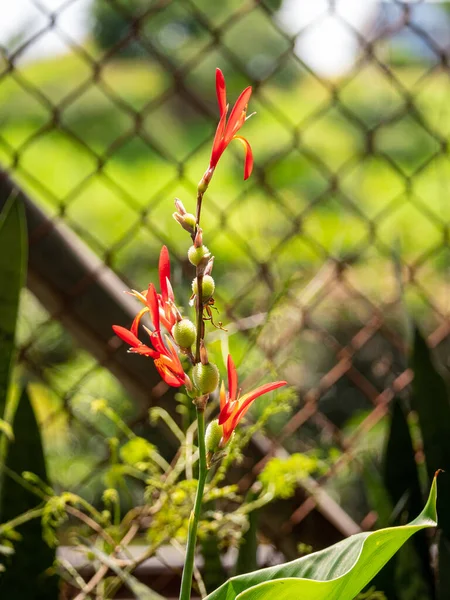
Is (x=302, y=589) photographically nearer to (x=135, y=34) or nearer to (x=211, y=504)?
(x=211, y=504)

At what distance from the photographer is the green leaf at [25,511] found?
2.32ft

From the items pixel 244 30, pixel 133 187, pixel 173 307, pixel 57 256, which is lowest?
pixel 173 307

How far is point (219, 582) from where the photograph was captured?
749 millimetres

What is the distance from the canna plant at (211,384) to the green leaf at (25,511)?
0.32 m

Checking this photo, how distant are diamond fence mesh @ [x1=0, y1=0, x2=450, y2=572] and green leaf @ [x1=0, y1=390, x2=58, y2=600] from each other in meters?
0.07

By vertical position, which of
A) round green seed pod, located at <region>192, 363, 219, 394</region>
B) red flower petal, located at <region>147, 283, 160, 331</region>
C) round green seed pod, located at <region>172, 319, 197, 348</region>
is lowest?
round green seed pod, located at <region>192, 363, 219, 394</region>

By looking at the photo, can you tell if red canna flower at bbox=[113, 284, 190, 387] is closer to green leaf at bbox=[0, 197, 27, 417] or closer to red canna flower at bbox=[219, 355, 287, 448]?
red canna flower at bbox=[219, 355, 287, 448]

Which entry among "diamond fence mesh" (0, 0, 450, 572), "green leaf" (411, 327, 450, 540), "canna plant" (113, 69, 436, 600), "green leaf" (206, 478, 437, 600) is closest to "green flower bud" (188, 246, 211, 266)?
"canna plant" (113, 69, 436, 600)

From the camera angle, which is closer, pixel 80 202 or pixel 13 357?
pixel 13 357

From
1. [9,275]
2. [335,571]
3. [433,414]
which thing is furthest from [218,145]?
[433,414]

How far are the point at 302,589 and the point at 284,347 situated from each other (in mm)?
633

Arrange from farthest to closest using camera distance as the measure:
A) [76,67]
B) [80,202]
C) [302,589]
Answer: [76,67] < [80,202] < [302,589]

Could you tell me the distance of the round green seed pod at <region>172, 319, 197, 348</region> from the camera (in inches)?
15.8

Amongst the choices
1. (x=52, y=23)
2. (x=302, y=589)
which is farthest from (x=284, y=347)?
(x=302, y=589)
